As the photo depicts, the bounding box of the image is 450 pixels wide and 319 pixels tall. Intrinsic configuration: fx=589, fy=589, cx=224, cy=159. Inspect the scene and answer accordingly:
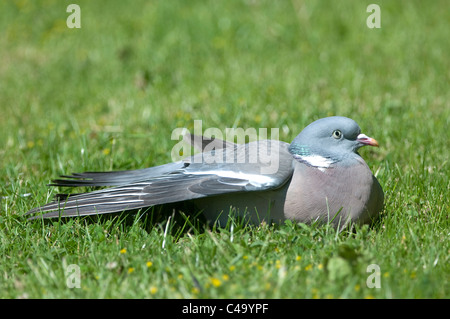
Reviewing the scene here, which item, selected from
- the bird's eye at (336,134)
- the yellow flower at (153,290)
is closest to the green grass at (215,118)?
the yellow flower at (153,290)

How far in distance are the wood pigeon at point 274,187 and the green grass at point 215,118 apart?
11 cm

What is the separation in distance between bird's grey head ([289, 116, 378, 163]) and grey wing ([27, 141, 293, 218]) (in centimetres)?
12

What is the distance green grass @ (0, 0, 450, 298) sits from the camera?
2715mm

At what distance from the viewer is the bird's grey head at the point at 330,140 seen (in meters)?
3.26

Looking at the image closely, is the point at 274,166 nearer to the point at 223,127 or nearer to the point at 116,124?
the point at 223,127

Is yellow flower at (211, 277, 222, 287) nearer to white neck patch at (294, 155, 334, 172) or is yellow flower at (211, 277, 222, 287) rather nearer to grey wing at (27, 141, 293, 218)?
grey wing at (27, 141, 293, 218)

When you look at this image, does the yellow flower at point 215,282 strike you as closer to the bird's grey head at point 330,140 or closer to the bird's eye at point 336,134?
the bird's grey head at point 330,140

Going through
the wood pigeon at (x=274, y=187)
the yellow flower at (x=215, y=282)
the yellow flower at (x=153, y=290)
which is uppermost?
the wood pigeon at (x=274, y=187)

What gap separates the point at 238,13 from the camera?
7.22 metres

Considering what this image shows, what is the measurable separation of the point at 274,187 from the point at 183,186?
1.64 ft

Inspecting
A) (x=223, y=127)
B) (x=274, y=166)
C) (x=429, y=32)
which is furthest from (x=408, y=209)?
(x=429, y=32)

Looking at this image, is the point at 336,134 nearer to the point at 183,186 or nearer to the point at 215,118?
the point at 183,186

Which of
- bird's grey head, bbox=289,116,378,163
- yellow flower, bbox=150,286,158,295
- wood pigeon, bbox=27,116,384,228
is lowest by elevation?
yellow flower, bbox=150,286,158,295

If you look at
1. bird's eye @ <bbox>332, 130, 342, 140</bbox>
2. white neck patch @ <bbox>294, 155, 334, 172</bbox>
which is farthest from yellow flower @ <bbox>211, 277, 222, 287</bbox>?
bird's eye @ <bbox>332, 130, 342, 140</bbox>
